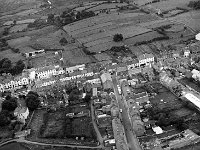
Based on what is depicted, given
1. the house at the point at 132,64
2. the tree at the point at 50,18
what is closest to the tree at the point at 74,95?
the house at the point at 132,64

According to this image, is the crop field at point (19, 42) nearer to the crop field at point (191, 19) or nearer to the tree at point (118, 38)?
the tree at point (118, 38)

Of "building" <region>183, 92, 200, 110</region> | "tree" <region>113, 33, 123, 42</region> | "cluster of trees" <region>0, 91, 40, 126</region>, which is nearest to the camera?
"building" <region>183, 92, 200, 110</region>

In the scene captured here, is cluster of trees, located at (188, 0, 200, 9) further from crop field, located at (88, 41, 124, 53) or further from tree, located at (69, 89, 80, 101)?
tree, located at (69, 89, 80, 101)

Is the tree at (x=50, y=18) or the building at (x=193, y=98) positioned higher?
the building at (x=193, y=98)

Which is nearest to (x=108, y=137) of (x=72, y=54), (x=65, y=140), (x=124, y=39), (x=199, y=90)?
(x=65, y=140)

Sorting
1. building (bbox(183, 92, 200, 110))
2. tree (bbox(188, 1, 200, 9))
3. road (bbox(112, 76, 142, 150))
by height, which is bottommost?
road (bbox(112, 76, 142, 150))

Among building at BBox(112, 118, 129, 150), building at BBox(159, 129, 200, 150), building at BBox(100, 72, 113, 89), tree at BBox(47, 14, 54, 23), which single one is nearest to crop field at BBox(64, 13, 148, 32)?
tree at BBox(47, 14, 54, 23)

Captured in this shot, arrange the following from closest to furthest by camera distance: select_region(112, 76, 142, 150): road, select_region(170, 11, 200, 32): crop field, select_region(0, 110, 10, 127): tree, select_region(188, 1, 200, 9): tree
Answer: select_region(112, 76, 142, 150): road
select_region(0, 110, 10, 127): tree
select_region(170, 11, 200, 32): crop field
select_region(188, 1, 200, 9): tree
